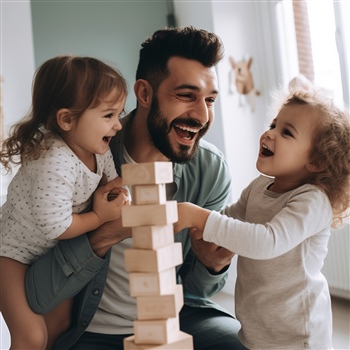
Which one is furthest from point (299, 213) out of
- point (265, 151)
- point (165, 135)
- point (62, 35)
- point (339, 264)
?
point (62, 35)

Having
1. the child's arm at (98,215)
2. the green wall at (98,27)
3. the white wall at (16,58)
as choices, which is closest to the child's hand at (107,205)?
the child's arm at (98,215)

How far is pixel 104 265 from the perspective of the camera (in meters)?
1.55

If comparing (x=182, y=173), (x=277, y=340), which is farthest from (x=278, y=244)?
(x=182, y=173)

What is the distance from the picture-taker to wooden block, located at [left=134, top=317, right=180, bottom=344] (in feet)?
3.09

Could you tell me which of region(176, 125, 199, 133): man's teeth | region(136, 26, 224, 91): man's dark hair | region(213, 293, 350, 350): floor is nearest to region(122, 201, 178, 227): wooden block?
region(176, 125, 199, 133): man's teeth

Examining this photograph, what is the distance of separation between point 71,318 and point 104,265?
212mm

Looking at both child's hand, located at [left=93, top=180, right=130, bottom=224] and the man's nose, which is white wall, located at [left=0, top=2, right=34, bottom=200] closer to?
the man's nose

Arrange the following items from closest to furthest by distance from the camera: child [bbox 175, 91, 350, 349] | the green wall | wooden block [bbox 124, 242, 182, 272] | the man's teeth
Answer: wooden block [bbox 124, 242, 182, 272], child [bbox 175, 91, 350, 349], the man's teeth, the green wall

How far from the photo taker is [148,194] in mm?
938

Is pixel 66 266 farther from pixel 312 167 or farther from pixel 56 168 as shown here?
pixel 312 167

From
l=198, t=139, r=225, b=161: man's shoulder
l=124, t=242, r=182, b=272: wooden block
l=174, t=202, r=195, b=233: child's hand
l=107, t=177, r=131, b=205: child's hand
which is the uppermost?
l=198, t=139, r=225, b=161: man's shoulder

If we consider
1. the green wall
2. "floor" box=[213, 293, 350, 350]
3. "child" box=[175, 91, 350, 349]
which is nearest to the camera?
"child" box=[175, 91, 350, 349]

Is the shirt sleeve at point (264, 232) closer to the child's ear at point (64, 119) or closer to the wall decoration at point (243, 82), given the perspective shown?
the child's ear at point (64, 119)

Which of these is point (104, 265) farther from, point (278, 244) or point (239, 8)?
point (239, 8)
